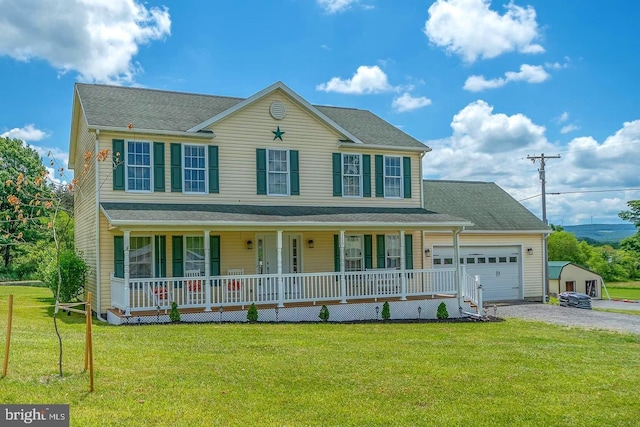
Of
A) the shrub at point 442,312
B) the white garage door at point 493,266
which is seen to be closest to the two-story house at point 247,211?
the shrub at point 442,312

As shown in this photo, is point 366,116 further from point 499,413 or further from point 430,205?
point 499,413

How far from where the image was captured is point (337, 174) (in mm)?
18109

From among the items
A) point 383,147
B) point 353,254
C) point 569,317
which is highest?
point 383,147

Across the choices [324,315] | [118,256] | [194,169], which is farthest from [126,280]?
[324,315]

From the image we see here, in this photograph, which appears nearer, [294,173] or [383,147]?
[294,173]

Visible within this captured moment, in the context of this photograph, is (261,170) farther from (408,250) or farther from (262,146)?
(408,250)

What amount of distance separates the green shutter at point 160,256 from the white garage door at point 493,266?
34.2ft

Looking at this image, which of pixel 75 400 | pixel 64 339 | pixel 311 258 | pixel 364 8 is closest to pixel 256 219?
pixel 311 258

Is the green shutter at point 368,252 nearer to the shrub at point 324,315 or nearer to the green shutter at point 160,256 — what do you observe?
the shrub at point 324,315

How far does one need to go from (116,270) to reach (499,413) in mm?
11336

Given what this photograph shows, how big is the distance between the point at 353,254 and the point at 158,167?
272 inches

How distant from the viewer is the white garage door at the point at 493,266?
21292 mm

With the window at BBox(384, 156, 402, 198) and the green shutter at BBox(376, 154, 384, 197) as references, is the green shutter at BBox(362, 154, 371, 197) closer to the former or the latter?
the green shutter at BBox(376, 154, 384, 197)

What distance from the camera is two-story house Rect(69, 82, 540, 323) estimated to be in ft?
48.2
